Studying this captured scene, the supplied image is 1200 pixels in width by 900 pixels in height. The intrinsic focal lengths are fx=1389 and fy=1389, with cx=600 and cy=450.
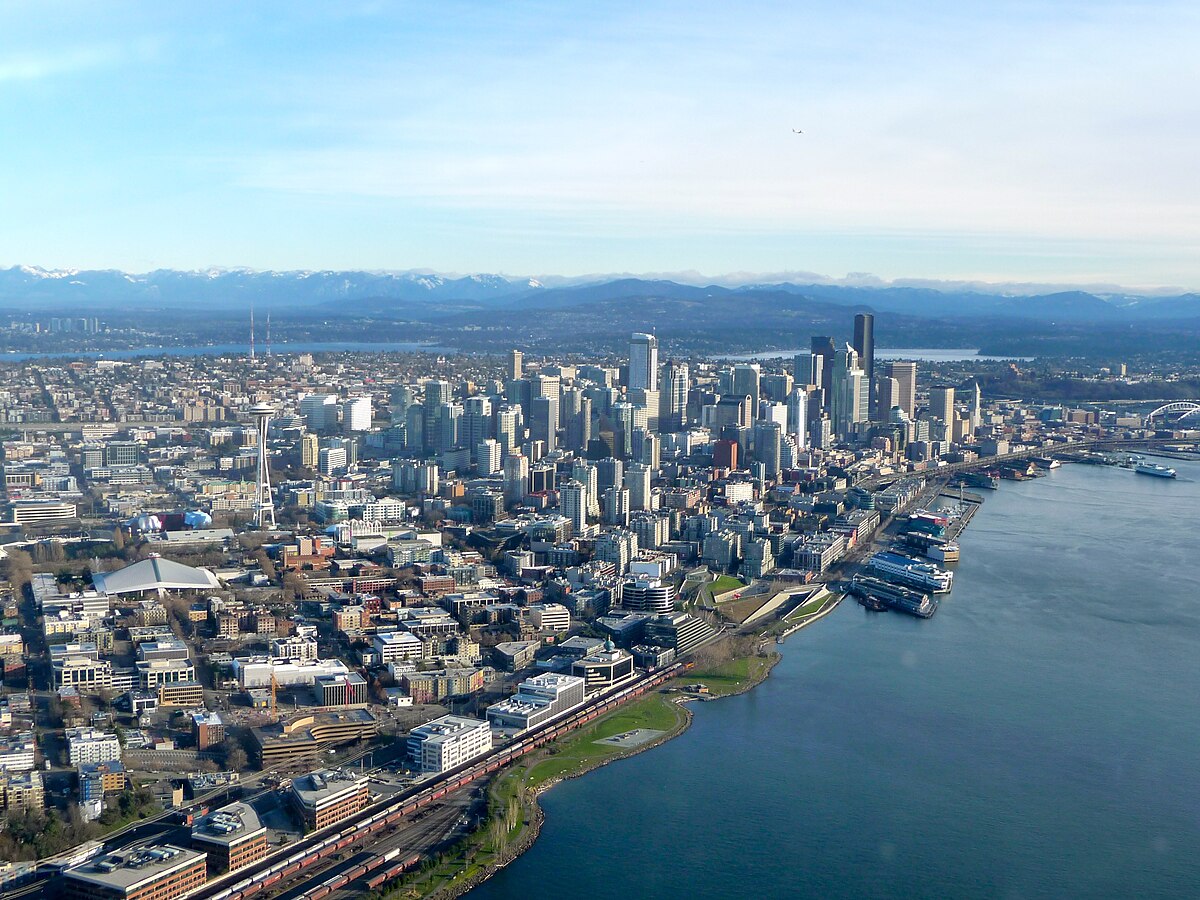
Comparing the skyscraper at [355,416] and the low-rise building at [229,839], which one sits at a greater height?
the skyscraper at [355,416]

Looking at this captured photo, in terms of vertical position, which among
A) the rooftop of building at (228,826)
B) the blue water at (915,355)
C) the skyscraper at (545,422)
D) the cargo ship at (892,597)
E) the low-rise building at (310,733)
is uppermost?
the blue water at (915,355)

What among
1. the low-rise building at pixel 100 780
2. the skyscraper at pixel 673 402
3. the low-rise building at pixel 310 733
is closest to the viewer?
the low-rise building at pixel 100 780

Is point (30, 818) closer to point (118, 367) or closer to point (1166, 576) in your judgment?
point (1166, 576)

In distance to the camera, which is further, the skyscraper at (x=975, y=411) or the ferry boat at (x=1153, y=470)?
the skyscraper at (x=975, y=411)

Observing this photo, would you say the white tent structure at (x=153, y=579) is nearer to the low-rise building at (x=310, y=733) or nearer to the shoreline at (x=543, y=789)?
the low-rise building at (x=310, y=733)

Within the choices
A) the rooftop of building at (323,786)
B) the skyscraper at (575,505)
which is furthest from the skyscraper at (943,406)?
the rooftop of building at (323,786)

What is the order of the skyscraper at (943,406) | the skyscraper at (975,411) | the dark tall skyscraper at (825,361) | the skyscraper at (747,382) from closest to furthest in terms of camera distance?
the skyscraper at (943,406)
the skyscraper at (747,382)
the skyscraper at (975,411)
the dark tall skyscraper at (825,361)

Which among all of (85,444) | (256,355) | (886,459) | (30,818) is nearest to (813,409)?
(886,459)
